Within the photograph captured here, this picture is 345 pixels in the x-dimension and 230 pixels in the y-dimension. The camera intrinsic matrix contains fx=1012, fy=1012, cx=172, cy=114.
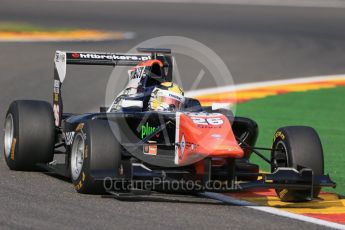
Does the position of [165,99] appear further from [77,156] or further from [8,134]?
[8,134]

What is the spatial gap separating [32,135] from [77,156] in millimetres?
997

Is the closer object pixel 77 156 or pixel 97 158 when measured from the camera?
pixel 97 158

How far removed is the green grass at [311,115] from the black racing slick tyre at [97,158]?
325 cm

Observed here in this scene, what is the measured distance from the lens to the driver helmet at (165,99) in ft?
35.3

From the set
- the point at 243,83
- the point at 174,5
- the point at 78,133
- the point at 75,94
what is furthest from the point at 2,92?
the point at 174,5

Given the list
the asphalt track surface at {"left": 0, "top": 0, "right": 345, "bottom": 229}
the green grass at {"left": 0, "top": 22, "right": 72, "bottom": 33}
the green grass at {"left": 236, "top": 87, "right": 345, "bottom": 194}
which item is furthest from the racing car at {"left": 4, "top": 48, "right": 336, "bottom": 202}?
the green grass at {"left": 0, "top": 22, "right": 72, "bottom": 33}

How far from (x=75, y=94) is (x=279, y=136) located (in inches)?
342

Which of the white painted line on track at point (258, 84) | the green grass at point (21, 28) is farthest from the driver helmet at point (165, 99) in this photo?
the green grass at point (21, 28)

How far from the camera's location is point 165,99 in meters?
10.8

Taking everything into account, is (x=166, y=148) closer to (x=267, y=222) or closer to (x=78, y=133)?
(x=78, y=133)

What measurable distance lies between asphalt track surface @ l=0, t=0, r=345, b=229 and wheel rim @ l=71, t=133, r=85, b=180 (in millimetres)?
194

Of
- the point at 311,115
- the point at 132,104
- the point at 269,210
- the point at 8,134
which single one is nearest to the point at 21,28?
the point at 311,115

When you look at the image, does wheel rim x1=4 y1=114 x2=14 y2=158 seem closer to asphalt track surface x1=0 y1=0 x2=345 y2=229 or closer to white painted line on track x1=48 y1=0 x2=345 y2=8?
asphalt track surface x1=0 y1=0 x2=345 y2=229

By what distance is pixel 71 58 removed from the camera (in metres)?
12.0
